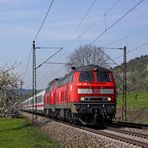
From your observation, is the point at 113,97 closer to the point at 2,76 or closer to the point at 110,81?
the point at 110,81

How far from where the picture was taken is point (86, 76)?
31.2m

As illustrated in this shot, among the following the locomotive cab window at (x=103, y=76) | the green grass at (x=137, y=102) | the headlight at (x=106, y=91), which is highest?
the locomotive cab window at (x=103, y=76)

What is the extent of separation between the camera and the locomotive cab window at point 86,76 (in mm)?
31000

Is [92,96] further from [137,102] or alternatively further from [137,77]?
[137,77]

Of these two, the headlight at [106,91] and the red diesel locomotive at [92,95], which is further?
the headlight at [106,91]

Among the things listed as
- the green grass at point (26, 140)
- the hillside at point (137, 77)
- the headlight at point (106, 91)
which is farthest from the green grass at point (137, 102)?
the green grass at point (26, 140)

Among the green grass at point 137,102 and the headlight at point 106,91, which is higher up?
the headlight at point 106,91

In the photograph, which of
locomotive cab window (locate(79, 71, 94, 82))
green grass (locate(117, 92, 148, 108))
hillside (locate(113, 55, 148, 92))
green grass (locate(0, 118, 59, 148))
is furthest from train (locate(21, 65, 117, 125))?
hillside (locate(113, 55, 148, 92))

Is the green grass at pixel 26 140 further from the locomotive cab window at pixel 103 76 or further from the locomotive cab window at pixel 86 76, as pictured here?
the locomotive cab window at pixel 103 76

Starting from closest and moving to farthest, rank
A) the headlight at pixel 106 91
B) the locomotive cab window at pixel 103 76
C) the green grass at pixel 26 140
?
the green grass at pixel 26 140, the headlight at pixel 106 91, the locomotive cab window at pixel 103 76

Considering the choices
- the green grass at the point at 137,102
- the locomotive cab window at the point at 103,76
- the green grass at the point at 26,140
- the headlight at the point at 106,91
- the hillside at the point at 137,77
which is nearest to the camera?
the green grass at the point at 26,140

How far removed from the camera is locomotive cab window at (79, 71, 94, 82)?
3100cm

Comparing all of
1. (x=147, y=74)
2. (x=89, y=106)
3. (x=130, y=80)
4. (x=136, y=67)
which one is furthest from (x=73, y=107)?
(x=136, y=67)

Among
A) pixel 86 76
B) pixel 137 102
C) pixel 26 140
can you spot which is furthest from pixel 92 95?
pixel 137 102
